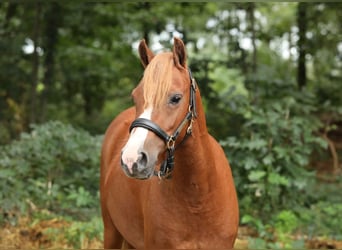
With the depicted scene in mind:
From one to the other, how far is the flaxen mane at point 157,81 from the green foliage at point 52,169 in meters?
3.44

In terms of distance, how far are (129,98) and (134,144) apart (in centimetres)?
524

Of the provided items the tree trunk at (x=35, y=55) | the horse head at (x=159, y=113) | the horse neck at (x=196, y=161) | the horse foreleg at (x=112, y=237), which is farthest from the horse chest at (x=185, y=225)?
the tree trunk at (x=35, y=55)

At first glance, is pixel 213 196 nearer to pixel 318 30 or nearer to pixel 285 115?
pixel 285 115

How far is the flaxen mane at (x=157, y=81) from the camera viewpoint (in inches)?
91.2

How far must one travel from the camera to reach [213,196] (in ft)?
8.98

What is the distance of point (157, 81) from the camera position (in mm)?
2352

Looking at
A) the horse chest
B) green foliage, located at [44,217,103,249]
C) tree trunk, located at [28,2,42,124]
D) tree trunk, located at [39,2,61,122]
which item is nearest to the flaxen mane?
the horse chest

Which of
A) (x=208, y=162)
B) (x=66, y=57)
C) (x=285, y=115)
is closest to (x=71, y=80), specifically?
(x=66, y=57)

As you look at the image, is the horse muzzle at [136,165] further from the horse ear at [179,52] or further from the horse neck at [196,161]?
the horse ear at [179,52]

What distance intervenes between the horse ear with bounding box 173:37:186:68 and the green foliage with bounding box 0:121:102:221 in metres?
3.40

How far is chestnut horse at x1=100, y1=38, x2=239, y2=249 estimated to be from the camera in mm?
2262

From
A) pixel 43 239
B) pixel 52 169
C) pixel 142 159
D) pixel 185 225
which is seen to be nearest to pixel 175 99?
pixel 142 159

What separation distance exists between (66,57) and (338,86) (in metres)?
6.16

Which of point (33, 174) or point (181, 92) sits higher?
point (181, 92)
